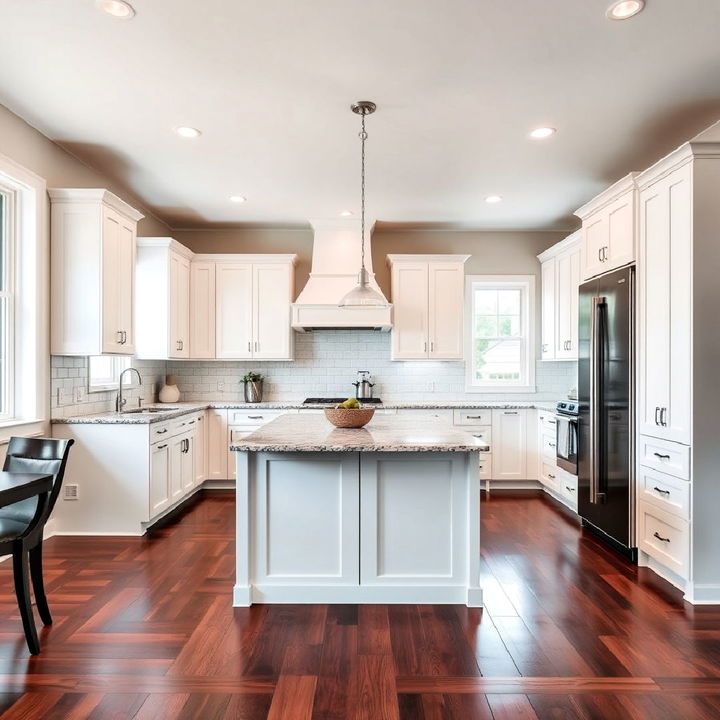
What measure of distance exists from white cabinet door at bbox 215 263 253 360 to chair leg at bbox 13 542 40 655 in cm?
358

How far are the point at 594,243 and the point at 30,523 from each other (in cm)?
397

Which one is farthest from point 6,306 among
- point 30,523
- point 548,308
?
point 548,308

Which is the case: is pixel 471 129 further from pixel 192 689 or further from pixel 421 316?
pixel 192 689

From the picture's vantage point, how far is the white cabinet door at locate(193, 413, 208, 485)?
535 centimetres

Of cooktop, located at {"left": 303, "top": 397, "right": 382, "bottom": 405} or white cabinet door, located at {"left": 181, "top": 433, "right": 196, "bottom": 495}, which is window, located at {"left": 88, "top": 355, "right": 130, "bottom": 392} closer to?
white cabinet door, located at {"left": 181, "top": 433, "right": 196, "bottom": 495}

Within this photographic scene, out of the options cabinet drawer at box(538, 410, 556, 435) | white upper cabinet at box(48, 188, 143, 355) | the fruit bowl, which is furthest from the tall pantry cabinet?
white upper cabinet at box(48, 188, 143, 355)

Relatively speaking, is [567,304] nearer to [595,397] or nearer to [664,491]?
[595,397]

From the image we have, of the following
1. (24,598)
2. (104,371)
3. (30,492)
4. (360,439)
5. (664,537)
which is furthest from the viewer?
(104,371)

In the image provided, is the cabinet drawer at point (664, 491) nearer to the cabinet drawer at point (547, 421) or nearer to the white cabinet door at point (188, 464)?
the cabinet drawer at point (547, 421)

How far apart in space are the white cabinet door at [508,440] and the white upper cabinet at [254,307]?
230 centimetres

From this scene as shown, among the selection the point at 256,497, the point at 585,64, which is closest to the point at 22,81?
the point at 256,497

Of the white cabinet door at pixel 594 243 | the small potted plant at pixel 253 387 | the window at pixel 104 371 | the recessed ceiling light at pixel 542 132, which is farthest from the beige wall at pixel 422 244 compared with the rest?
the recessed ceiling light at pixel 542 132

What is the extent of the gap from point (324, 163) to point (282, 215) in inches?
61.3

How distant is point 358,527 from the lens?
293 cm
